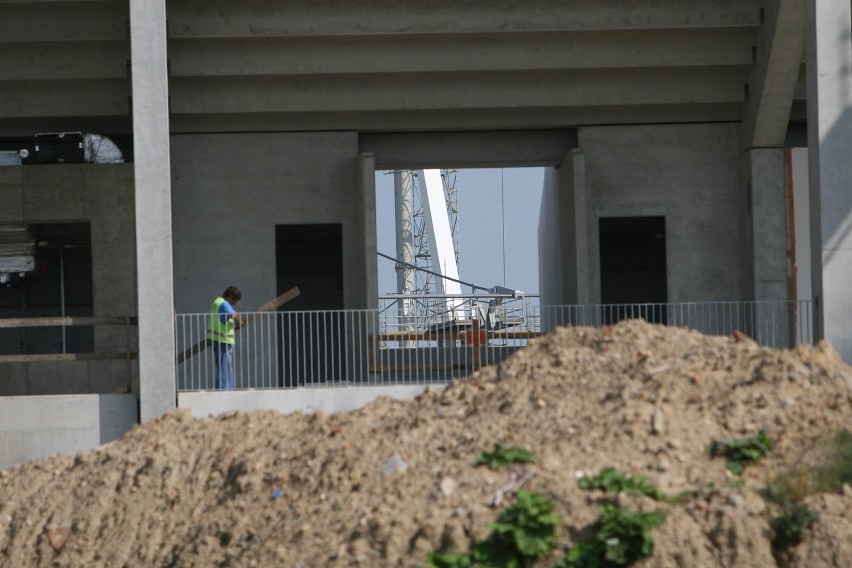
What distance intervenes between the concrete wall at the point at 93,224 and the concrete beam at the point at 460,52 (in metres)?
2.28

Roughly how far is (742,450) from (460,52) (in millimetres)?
11893

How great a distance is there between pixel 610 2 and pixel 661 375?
10.1 meters

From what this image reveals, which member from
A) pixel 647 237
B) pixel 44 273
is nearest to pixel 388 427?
pixel 44 273

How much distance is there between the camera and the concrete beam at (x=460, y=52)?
71.9 ft

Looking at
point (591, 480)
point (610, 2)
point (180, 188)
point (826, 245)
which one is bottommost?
point (591, 480)

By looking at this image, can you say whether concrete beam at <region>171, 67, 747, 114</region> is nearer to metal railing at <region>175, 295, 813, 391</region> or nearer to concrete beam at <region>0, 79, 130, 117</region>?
concrete beam at <region>0, 79, 130, 117</region>

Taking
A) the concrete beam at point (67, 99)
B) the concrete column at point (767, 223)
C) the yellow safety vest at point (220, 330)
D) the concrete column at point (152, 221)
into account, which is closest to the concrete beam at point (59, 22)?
the concrete beam at point (67, 99)

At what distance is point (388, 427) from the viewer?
13453 millimetres

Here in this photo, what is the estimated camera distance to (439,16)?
2152 centimetres

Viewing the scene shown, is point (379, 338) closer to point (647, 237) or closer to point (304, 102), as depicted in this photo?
point (304, 102)

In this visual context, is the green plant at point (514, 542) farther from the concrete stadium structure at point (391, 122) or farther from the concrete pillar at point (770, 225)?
the concrete pillar at point (770, 225)

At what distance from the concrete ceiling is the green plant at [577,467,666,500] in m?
11.0

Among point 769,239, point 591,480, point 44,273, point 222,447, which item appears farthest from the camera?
point 44,273

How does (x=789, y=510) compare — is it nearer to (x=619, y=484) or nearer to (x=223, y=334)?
(x=619, y=484)
